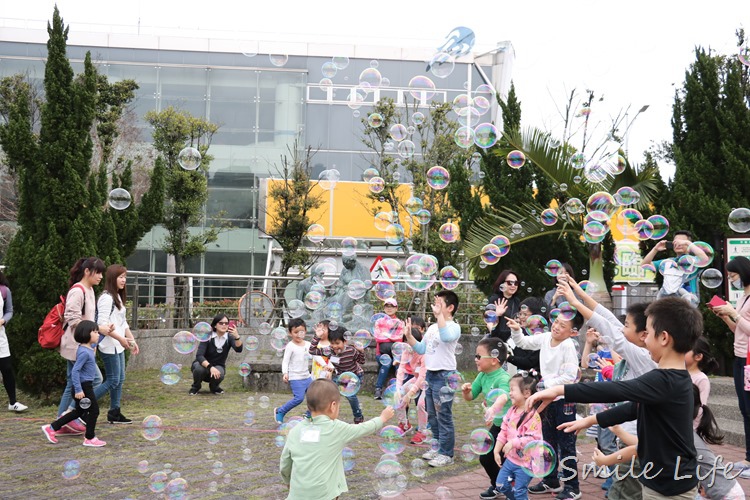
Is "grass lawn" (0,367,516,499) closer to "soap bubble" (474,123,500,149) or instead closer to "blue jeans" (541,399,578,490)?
"blue jeans" (541,399,578,490)

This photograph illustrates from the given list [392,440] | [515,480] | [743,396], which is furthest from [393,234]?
[515,480]

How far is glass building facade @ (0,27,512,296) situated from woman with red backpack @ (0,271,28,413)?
15.5m

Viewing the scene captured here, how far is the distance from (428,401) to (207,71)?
20.6 m

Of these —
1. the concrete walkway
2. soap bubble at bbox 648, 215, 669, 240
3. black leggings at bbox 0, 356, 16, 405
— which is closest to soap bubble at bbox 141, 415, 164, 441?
the concrete walkway

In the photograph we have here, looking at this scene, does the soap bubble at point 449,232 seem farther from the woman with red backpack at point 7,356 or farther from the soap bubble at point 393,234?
the woman with red backpack at point 7,356

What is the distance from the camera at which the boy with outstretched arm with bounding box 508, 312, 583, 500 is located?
537 cm

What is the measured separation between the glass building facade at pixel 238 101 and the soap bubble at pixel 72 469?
1827 cm

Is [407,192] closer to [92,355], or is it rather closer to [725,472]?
[92,355]

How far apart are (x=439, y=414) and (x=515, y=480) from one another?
180 centimetres

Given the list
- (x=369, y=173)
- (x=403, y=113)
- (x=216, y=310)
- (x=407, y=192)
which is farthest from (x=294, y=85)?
(x=369, y=173)

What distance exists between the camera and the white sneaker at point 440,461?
6316mm

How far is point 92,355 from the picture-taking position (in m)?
7.18

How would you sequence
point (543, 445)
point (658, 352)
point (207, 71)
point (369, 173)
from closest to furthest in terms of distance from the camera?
point (658, 352) < point (543, 445) < point (369, 173) < point (207, 71)

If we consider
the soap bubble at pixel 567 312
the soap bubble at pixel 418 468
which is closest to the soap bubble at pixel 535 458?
the soap bubble at pixel 567 312
